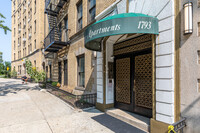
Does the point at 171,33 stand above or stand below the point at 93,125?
above

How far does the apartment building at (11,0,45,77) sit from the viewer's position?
1981 centimetres

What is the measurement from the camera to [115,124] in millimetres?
4531

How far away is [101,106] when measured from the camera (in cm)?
604

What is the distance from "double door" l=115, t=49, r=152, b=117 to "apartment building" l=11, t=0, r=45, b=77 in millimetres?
16523

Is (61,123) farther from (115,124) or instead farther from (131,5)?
(131,5)

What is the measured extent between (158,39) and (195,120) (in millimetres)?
2305

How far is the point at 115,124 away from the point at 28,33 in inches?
1067

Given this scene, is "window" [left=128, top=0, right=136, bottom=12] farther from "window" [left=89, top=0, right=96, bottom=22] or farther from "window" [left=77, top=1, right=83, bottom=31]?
"window" [left=77, top=1, right=83, bottom=31]

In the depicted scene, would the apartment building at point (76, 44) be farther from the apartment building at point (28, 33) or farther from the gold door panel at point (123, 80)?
the apartment building at point (28, 33)

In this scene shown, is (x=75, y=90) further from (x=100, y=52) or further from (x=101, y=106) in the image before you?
(x=100, y=52)

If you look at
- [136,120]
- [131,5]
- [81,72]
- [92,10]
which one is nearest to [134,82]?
[136,120]

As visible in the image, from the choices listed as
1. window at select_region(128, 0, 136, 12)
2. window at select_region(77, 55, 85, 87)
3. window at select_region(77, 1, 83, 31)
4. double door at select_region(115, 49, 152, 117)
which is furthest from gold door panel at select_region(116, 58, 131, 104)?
window at select_region(77, 1, 83, 31)

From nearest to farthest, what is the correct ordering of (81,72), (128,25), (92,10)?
(128,25) → (92,10) → (81,72)

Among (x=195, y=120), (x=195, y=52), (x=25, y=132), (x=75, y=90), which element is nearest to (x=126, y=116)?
(x=195, y=120)
